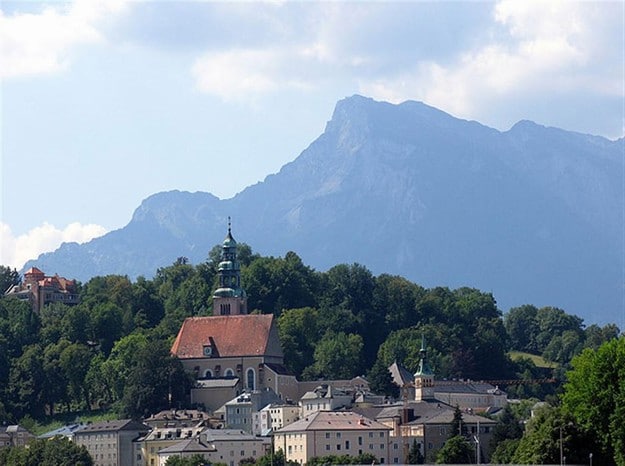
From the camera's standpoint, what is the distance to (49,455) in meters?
128

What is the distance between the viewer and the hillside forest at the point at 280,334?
153 meters

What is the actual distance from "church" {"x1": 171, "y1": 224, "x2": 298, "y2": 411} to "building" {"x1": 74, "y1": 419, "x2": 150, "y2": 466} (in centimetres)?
1163

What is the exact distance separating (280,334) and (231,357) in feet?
33.8

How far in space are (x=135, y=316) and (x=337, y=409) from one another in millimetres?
36476

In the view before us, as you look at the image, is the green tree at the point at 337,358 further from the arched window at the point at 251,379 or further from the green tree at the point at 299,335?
the arched window at the point at 251,379

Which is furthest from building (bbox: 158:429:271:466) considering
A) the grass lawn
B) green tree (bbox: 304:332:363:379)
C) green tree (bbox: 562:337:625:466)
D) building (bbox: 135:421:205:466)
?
the grass lawn

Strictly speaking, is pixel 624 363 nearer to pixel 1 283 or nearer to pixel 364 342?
pixel 364 342

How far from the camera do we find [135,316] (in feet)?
562

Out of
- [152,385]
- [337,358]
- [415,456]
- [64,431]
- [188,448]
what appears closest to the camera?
[415,456]

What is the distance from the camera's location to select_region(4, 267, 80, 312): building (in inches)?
7170

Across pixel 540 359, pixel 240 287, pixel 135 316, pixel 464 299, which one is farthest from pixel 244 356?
pixel 540 359

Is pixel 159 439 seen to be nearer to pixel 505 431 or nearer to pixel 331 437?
pixel 331 437

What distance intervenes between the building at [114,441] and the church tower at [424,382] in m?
23.3

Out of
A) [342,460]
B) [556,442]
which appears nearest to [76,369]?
[342,460]
